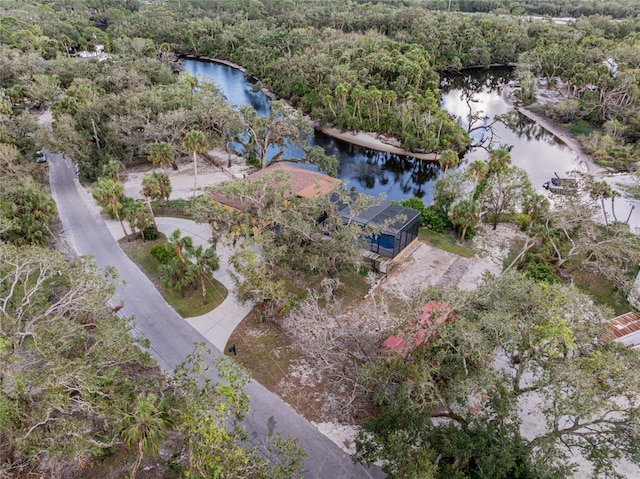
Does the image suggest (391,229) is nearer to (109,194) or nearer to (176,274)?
(176,274)

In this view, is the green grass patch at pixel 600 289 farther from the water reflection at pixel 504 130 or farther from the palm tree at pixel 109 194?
the palm tree at pixel 109 194

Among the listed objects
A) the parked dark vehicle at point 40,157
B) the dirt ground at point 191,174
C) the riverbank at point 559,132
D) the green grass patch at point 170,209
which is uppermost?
the riverbank at point 559,132

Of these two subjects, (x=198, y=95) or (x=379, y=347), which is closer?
(x=379, y=347)

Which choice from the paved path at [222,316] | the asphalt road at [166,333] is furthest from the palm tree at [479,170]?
the asphalt road at [166,333]

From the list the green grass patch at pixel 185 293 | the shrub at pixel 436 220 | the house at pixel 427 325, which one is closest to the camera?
the house at pixel 427 325

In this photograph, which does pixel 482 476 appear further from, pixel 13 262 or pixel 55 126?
pixel 55 126

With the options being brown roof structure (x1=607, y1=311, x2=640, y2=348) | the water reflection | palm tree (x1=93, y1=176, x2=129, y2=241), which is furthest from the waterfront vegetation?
the water reflection

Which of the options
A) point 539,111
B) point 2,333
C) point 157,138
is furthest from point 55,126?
point 539,111
